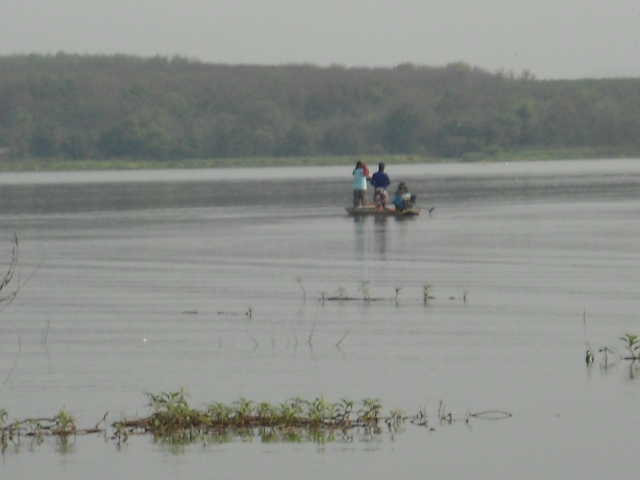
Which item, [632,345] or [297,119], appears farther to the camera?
[297,119]

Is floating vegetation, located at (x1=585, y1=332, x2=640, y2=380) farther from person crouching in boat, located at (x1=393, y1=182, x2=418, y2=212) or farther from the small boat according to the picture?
the small boat

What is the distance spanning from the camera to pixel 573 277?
2436 centimetres

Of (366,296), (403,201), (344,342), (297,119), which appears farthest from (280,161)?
(344,342)

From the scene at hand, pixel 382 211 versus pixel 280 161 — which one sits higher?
pixel 382 211

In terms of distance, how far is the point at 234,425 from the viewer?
41.2ft

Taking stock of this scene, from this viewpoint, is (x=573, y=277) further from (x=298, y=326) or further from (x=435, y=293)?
(x=298, y=326)

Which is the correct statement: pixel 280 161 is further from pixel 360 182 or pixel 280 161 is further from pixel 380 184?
pixel 380 184

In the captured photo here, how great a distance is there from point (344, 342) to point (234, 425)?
189 inches

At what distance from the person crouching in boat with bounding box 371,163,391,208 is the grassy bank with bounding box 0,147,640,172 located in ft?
349

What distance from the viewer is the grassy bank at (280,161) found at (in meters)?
153

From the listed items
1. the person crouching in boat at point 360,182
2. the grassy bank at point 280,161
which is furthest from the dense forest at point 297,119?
the person crouching in boat at point 360,182

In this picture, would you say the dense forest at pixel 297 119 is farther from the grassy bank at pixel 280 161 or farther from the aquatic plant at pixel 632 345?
the aquatic plant at pixel 632 345

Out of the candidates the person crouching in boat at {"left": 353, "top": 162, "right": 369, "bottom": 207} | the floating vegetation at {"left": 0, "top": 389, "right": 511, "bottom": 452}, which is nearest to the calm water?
the floating vegetation at {"left": 0, "top": 389, "right": 511, "bottom": 452}

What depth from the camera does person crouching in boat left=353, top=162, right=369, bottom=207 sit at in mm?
42969
